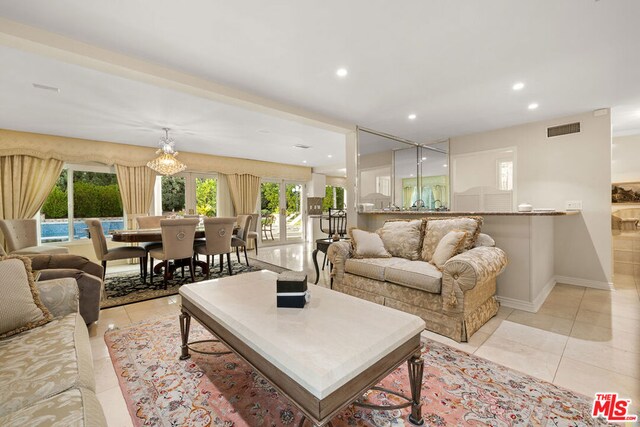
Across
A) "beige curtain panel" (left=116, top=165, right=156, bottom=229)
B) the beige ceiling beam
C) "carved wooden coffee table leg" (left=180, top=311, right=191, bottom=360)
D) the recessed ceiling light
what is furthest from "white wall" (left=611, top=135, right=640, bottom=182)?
"beige curtain panel" (left=116, top=165, right=156, bottom=229)

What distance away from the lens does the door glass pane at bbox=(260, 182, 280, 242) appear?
798 centimetres

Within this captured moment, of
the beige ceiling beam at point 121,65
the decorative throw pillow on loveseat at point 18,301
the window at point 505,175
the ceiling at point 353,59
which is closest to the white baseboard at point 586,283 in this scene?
the window at point 505,175

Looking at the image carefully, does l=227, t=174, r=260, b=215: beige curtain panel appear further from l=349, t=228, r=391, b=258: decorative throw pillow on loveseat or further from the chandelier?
l=349, t=228, r=391, b=258: decorative throw pillow on loveseat

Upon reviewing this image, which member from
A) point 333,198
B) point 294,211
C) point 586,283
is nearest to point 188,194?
point 294,211

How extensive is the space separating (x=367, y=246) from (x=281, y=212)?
18.4 ft

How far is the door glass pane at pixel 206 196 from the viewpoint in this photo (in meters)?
6.74

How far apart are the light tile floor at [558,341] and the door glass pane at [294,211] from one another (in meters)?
5.40

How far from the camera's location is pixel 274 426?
52.1 inches

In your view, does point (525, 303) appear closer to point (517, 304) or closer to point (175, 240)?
point (517, 304)

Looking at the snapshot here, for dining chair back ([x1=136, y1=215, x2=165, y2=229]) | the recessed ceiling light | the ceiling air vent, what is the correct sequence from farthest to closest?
dining chair back ([x1=136, y1=215, x2=165, y2=229])
the ceiling air vent
the recessed ceiling light

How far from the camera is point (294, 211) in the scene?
28.7 ft

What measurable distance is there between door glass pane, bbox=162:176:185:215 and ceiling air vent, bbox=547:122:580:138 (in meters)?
7.24

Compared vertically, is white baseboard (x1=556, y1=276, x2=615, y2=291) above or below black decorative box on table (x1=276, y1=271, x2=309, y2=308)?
below

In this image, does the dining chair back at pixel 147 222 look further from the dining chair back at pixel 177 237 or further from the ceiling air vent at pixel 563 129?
the ceiling air vent at pixel 563 129
